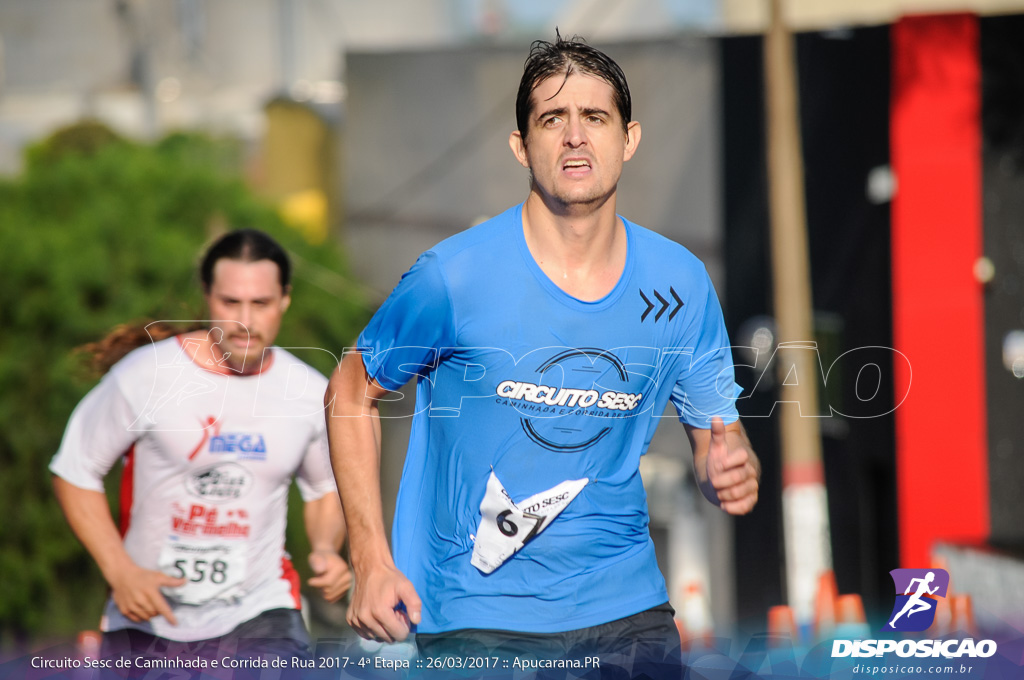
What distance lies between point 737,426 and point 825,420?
7.80m

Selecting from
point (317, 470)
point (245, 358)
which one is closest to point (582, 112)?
point (245, 358)

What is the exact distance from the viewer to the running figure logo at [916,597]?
3566 millimetres

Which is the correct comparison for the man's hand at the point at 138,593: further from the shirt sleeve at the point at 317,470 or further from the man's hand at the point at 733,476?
the man's hand at the point at 733,476

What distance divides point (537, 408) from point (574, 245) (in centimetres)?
45

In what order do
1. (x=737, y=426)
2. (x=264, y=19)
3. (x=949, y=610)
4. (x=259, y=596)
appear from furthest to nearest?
(x=264, y=19)
(x=949, y=610)
(x=259, y=596)
(x=737, y=426)

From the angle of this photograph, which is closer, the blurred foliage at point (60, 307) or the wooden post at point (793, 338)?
the wooden post at point (793, 338)

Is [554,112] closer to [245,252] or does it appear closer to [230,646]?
[245,252]

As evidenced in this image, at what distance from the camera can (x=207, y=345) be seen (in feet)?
13.0

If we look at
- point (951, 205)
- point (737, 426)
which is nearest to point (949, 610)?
point (737, 426)

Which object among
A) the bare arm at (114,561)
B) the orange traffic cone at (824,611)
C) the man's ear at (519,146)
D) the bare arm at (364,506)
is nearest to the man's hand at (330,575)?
the bare arm at (114,561)

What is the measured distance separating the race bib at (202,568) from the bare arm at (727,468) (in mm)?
1727

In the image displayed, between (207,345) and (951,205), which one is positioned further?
(951,205)

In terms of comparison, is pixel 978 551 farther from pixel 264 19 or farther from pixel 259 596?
pixel 264 19

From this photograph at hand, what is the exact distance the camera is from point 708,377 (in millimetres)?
3066
